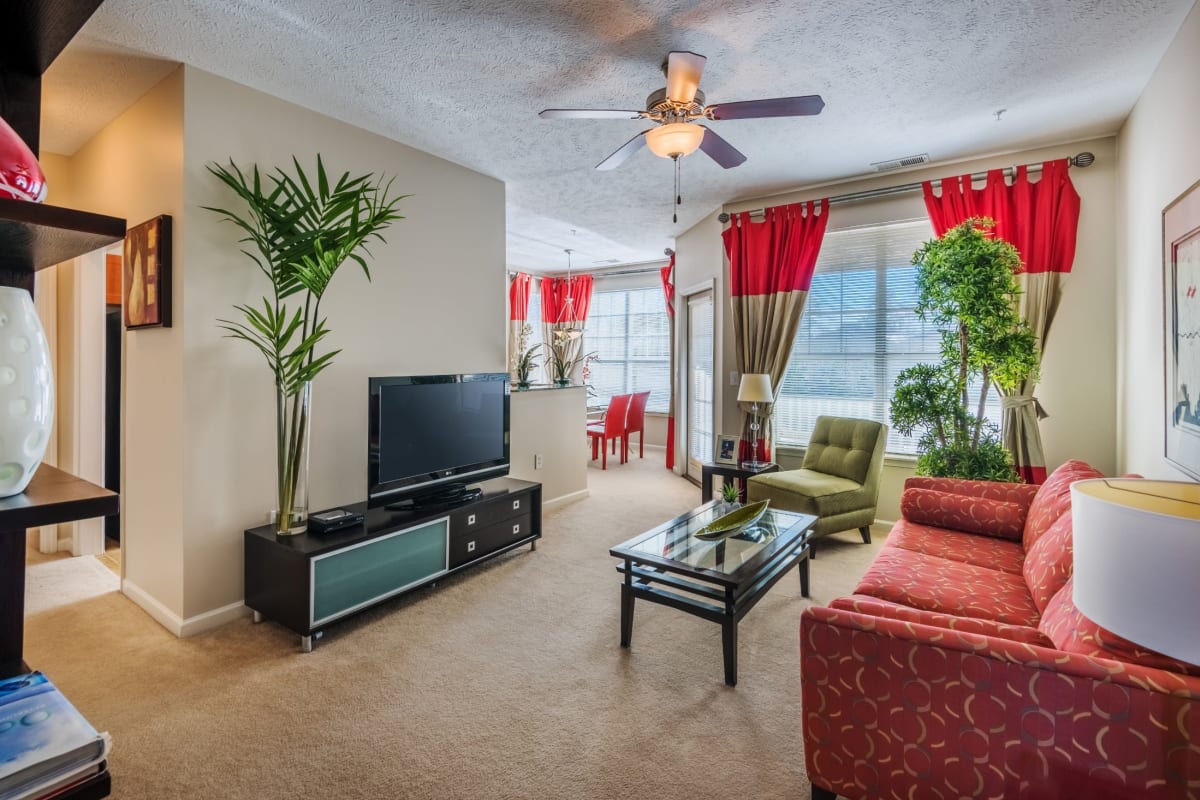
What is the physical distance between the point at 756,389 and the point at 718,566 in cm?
220

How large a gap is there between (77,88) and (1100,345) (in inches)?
228

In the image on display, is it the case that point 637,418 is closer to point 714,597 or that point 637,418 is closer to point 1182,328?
point 714,597

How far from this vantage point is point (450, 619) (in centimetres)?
279

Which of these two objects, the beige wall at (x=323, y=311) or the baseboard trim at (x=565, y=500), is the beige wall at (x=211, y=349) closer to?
the beige wall at (x=323, y=311)

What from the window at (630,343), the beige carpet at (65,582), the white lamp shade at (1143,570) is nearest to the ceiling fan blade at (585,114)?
the white lamp shade at (1143,570)

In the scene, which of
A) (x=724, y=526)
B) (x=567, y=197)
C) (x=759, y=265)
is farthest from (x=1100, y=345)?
(x=567, y=197)

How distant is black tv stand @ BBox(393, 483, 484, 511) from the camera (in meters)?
3.14

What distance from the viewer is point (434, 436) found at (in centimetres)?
323

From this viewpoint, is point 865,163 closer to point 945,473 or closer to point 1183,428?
point 945,473

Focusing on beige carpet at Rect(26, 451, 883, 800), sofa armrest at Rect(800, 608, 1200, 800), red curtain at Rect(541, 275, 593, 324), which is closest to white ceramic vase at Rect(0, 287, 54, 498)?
beige carpet at Rect(26, 451, 883, 800)

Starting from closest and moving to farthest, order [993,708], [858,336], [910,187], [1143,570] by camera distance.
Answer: [1143,570] < [993,708] < [910,187] < [858,336]

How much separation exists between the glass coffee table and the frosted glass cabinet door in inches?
42.9

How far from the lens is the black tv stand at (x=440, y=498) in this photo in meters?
3.14

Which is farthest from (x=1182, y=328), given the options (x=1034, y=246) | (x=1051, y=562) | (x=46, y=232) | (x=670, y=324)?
(x=670, y=324)
